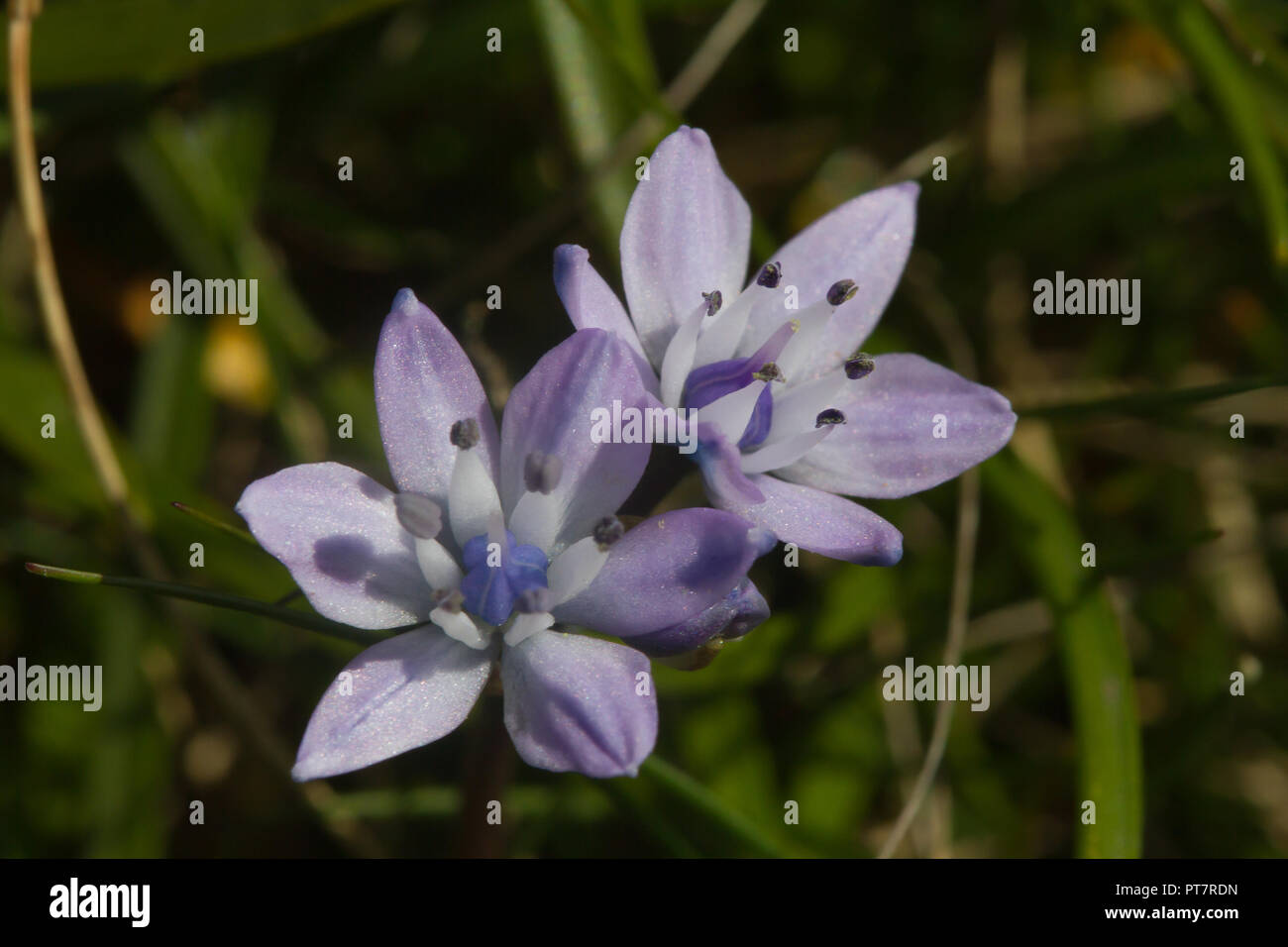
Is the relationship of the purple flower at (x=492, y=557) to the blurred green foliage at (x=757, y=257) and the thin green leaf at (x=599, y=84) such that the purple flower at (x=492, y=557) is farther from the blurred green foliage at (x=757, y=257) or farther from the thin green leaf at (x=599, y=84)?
the thin green leaf at (x=599, y=84)

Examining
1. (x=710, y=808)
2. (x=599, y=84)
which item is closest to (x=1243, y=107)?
(x=599, y=84)

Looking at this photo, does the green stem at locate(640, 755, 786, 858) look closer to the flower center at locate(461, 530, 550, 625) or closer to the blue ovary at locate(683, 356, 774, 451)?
the flower center at locate(461, 530, 550, 625)

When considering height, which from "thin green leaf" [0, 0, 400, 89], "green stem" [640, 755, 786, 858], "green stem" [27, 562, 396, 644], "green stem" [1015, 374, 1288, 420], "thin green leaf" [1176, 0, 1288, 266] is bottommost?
"green stem" [640, 755, 786, 858]

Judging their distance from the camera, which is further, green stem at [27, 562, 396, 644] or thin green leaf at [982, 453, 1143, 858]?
thin green leaf at [982, 453, 1143, 858]

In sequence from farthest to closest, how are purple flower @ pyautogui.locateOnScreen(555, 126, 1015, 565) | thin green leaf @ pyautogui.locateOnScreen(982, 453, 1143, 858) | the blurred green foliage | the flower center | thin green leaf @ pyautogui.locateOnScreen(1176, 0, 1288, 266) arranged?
the blurred green foliage, thin green leaf @ pyautogui.locateOnScreen(1176, 0, 1288, 266), thin green leaf @ pyautogui.locateOnScreen(982, 453, 1143, 858), purple flower @ pyautogui.locateOnScreen(555, 126, 1015, 565), the flower center

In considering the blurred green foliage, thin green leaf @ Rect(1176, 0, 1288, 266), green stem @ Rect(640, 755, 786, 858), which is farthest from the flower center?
thin green leaf @ Rect(1176, 0, 1288, 266)

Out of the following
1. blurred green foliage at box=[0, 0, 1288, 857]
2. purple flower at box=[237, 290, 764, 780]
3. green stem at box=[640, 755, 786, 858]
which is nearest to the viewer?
purple flower at box=[237, 290, 764, 780]

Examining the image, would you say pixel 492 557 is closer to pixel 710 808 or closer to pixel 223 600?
pixel 223 600

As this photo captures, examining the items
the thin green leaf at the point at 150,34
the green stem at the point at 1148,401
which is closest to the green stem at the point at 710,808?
the green stem at the point at 1148,401

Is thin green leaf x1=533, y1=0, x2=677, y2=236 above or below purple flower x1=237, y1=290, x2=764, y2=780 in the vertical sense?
above
